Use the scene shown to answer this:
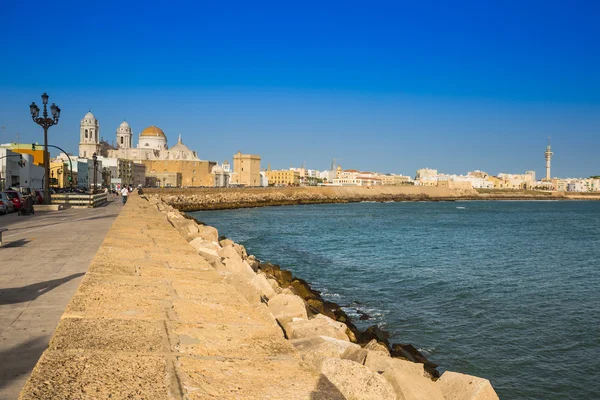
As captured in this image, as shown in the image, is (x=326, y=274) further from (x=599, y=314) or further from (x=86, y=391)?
(x=86, y=391)

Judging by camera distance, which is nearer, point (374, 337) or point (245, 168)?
point (374, 337)

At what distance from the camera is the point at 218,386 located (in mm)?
2623

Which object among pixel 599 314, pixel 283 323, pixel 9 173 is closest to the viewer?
pixel 283 323

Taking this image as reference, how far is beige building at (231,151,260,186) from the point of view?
127 metres

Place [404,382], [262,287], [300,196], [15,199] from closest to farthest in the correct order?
[404,382] → [262,287] → [15,199] → [300,196]

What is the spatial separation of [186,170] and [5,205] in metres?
102

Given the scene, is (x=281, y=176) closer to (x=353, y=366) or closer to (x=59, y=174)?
(x=59, y=174)

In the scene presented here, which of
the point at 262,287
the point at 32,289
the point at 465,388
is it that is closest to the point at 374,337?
the point at 262,287

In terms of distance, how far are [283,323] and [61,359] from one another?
110 inches

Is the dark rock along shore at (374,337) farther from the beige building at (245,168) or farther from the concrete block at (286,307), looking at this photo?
the beige building at (245,168)

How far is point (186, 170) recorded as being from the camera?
12281cm

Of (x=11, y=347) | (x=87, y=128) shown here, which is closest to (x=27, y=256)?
(x=11, y=347)

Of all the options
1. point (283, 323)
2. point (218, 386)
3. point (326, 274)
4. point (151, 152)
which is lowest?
point (326, 274)

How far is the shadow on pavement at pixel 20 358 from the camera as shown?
145 inches
